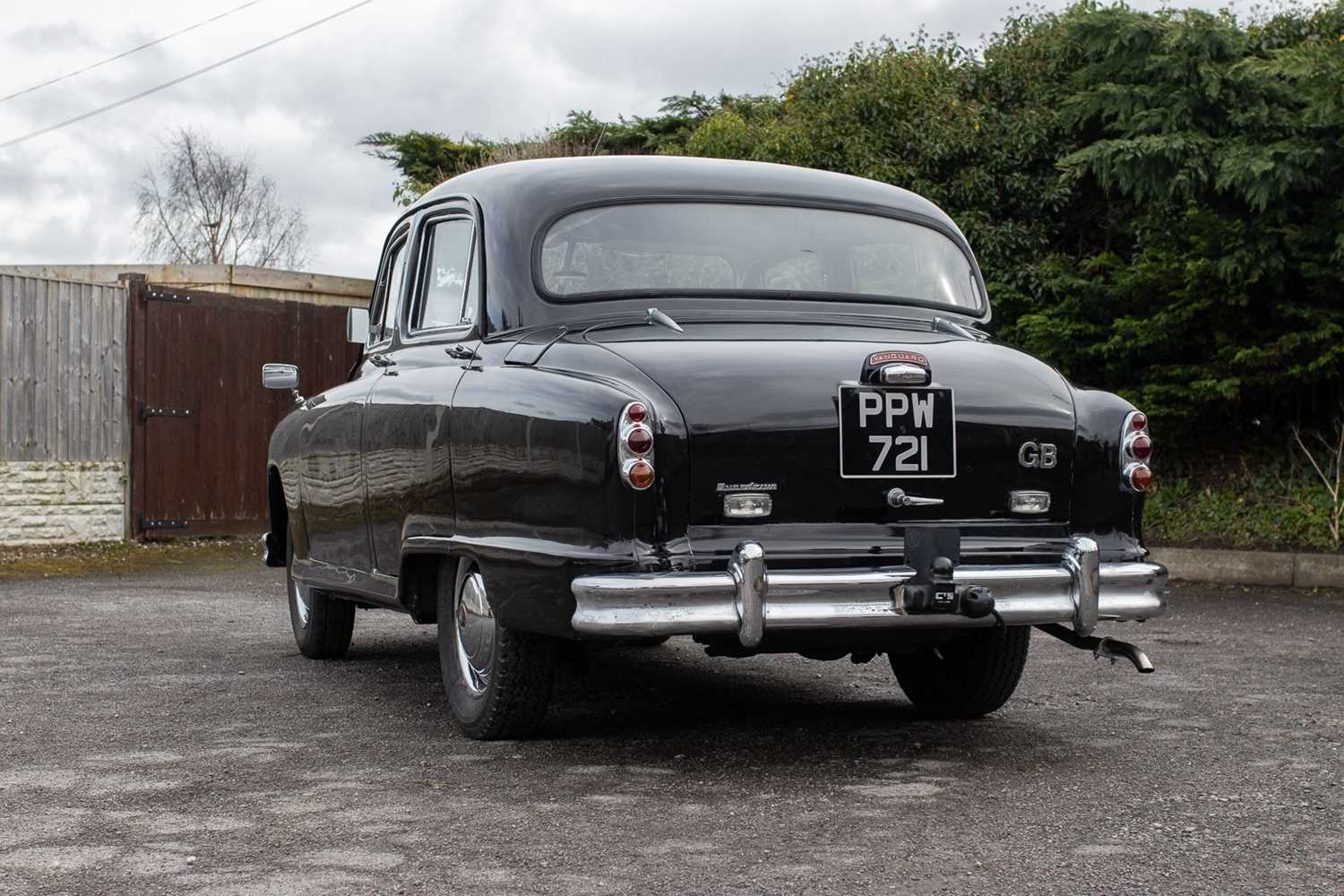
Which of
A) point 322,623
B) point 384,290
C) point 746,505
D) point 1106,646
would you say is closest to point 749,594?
point 746,505

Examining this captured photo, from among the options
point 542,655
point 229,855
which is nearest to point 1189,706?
point 542,655

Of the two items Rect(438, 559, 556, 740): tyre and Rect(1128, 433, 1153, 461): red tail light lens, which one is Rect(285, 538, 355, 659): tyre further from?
Rect(1128, 433, 1153, 461): red tail light lens

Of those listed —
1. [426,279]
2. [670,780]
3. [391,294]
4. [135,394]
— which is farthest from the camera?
[135,394]

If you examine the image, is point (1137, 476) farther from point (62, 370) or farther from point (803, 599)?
point (62, 370)

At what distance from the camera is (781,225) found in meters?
6.26

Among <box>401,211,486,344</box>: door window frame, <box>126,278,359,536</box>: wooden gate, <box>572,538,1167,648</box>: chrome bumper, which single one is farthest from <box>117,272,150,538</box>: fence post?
<box>572,538,1167,648</box>: chrome bumper

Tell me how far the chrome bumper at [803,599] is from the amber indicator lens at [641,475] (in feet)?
0.85

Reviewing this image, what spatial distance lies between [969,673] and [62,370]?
1013 centimetres

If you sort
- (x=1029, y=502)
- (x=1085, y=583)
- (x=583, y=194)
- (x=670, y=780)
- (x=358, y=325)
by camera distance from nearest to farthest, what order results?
1. (x=670, y=780)
2. (x=1085, y=583)
3. (x=1029, y=502)
4. (x=583, y=194)
5. (x=358, y=325)

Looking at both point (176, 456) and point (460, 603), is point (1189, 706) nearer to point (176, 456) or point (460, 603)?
point (460, 603)

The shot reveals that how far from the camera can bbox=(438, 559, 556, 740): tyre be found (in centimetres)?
544

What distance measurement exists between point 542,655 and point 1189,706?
8.88 feet

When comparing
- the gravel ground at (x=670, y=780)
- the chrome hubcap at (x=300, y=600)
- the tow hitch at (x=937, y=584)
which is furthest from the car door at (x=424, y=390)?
the chrome hubcap at (x=300, y=600)

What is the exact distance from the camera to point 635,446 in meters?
4.90
